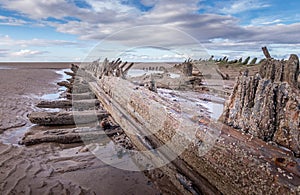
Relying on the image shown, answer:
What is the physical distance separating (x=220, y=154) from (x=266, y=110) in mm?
754

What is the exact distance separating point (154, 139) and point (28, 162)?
2186 mm

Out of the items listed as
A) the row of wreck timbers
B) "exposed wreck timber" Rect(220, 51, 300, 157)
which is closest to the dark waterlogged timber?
the row of wreck timbers

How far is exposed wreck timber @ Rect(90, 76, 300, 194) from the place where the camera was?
218cm

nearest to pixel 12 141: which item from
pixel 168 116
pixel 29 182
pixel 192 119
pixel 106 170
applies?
pixel 29 182

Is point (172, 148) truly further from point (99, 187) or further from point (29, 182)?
point (29, 182)

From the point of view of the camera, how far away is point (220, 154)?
8.89ft

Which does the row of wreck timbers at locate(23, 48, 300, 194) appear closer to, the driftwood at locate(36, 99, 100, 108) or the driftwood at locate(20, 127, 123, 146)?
the driftwood at locate(20, 127, 123, 146)

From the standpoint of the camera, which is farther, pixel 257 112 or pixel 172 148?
pixel 172 148

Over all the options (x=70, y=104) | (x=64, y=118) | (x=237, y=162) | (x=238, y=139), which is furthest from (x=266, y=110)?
(x=70, y=104)

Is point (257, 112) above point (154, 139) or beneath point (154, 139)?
above

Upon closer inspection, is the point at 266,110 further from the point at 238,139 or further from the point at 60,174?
the point at 60,174

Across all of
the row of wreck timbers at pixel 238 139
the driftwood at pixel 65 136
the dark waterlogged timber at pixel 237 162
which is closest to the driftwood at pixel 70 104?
the driftwood at pixel 65 136

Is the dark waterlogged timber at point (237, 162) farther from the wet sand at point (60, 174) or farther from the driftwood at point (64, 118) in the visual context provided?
the driftwood at point (64, 118)

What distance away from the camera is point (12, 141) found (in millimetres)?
5008
